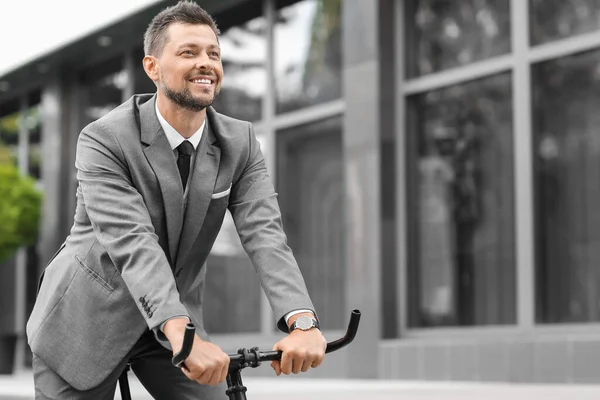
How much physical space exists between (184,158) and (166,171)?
82mm

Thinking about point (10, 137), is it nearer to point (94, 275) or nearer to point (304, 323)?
point (94, 275)

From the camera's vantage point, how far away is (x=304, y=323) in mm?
2490

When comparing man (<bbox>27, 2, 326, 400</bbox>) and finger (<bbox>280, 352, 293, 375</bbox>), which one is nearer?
finger (<bbox>280, 352, 293, 375</bbox>)

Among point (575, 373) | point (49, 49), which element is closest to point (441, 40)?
point (575, 373)

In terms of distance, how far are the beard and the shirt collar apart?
115 millimetres

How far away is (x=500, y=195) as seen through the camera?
31.6 feet

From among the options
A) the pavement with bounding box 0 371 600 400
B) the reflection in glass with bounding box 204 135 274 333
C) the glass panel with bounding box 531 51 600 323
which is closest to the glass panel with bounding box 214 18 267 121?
the reflection in glass with bounding box 204 135 274 333

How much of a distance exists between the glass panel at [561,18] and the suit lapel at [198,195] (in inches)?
275

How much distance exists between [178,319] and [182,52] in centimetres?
70

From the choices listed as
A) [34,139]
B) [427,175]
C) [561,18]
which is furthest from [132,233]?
[34,139]

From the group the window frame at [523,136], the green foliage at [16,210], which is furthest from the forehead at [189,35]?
the green foliage at [16,210]

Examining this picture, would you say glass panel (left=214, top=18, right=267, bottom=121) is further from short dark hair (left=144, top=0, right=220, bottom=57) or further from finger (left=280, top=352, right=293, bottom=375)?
finger (left=280, top=352, right=293, bottom=375)

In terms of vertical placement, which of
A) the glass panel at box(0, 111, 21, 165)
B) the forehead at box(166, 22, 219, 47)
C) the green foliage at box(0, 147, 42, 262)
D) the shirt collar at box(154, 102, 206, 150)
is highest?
the glass panel at box(0, 111, 21, 165)

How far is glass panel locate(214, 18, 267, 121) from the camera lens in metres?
12.9
